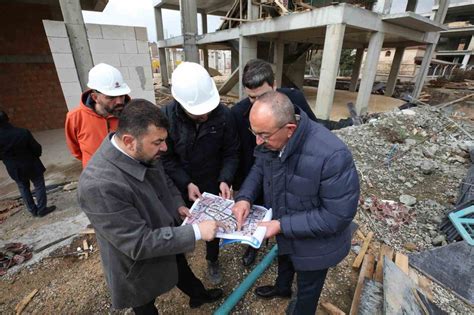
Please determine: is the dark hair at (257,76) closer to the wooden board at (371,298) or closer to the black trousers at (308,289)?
the black trousers at (308,289)

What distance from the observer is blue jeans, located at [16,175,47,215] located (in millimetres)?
3633

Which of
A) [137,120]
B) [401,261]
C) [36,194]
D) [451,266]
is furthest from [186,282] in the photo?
[36,194]

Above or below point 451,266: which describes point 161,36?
above

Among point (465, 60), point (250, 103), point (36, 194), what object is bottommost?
point (36, 194)

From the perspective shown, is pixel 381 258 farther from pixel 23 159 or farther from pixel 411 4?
pixel 411 4

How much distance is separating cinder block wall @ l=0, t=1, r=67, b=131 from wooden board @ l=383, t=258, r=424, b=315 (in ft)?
A: 32.1

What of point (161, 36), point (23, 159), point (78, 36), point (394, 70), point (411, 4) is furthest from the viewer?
point (161, 36)

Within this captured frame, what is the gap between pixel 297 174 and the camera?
142cm

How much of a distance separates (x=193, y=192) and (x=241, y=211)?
60 cm

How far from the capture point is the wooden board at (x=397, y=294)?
185cm

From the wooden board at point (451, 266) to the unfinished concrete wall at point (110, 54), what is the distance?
603 cm

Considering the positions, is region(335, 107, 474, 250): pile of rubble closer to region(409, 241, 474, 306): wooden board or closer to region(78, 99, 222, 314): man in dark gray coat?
region(409, 241, 474, 306): wooden board

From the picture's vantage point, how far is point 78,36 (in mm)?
4449

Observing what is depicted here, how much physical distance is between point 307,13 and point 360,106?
4078 millimetres
